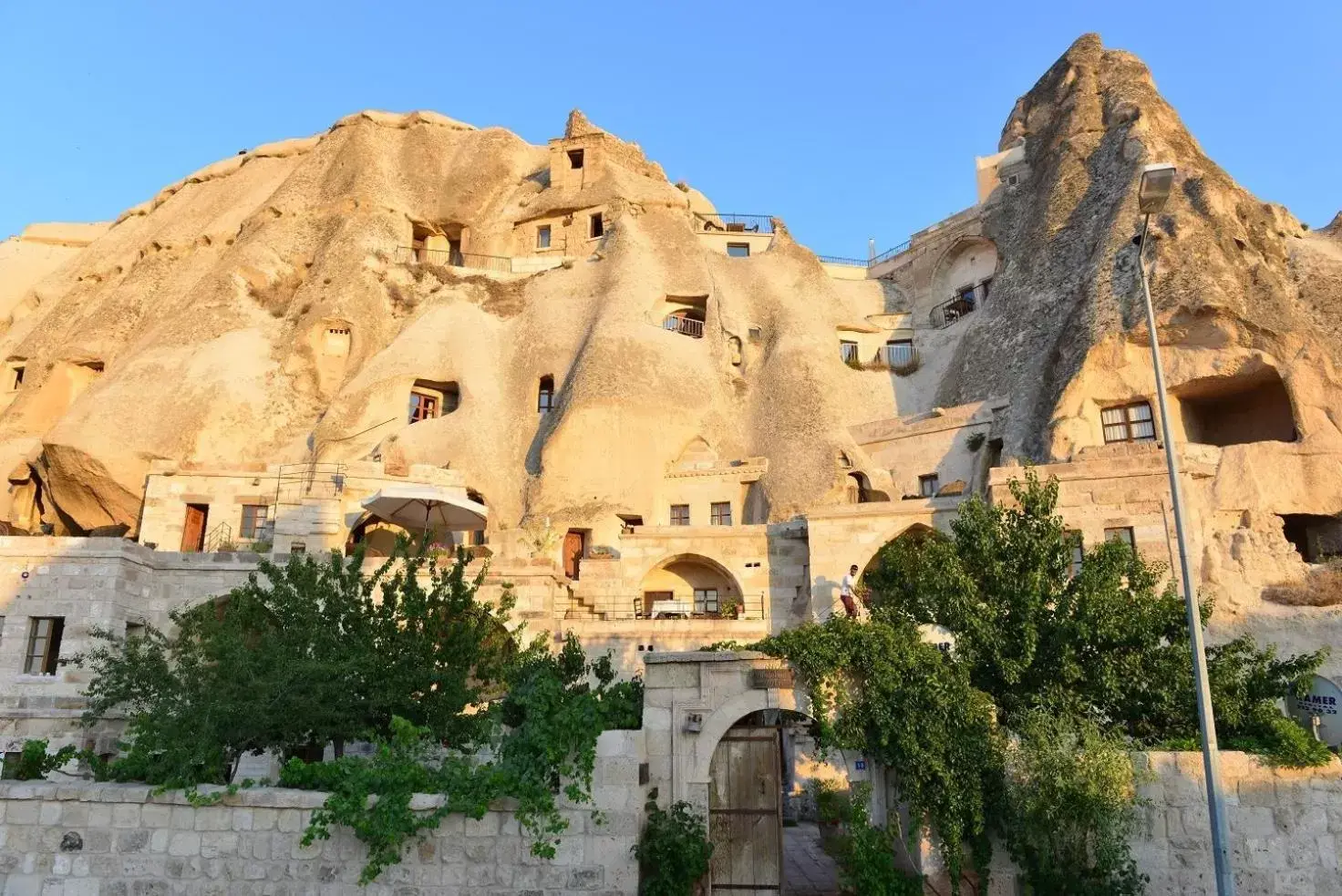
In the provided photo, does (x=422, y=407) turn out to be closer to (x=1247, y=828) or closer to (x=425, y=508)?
(x=425, y=508)

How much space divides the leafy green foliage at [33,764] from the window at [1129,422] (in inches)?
976

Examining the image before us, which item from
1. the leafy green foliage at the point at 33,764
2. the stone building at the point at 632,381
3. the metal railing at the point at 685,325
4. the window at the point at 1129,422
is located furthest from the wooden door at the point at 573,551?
the leafy green foliage at the point at 33,764

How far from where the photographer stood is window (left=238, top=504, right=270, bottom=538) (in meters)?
25.8

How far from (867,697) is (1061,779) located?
224 cm

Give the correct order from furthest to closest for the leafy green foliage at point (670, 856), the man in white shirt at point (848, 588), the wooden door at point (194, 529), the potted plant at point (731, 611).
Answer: the wooden door at point (194, 529) < the potted plant at point (731, 611) < the man in white shirt at point (848, 588) < the leafy green foliage at point (670, 856)

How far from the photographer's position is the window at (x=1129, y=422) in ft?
87.1

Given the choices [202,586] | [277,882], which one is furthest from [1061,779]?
[202,586]

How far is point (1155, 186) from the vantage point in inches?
397

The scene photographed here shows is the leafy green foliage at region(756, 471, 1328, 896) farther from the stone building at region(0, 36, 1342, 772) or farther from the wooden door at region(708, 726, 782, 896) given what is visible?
the stone building at region(0, 36, 1342, 772)

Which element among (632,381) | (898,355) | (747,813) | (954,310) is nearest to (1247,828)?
(747,813)

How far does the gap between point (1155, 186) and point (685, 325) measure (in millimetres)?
29617

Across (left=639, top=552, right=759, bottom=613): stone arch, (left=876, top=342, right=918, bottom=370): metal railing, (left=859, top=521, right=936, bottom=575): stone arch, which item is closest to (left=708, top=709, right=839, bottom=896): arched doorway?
(left=859, top=521, right=936, bottom=575): stone arch

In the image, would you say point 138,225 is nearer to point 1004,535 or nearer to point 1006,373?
point 1006,373

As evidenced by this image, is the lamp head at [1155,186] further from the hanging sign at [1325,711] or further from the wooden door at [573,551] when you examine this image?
the wooden door at [573,551]
